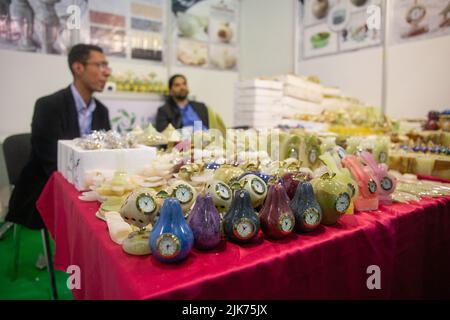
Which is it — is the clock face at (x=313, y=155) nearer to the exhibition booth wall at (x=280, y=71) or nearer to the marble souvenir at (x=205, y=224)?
the marble souvenir at (x=205, y=224)

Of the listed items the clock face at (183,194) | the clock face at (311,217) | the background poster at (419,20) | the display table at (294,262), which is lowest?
the display table at (294,262)

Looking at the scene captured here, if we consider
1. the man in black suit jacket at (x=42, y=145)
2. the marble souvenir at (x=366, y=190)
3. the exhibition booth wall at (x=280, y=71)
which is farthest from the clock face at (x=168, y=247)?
the exhibition booth wall at (x=280, y=71)

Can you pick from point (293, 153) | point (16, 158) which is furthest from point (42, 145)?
point (293, 153)

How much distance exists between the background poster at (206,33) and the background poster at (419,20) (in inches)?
79.8

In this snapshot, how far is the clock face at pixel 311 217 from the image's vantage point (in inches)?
33.1

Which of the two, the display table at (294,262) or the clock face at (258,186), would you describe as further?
the clock face at (258,186)

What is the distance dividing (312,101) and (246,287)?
232 cm

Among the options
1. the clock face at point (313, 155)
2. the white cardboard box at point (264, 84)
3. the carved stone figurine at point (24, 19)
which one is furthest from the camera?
the carved stone figurine at point (24, 19)

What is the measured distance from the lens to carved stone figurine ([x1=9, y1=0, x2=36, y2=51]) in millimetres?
3006
